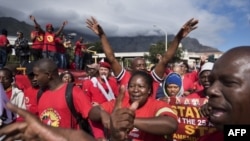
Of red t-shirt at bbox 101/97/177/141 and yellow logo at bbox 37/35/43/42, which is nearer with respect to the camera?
red t-shirt at bbox 101/97/177/141

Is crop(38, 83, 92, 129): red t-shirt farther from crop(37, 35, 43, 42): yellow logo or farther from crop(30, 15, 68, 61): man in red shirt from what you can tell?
crop(37, 35, 43, 42): yellow logo

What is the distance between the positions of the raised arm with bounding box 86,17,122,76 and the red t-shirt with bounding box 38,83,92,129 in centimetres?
113

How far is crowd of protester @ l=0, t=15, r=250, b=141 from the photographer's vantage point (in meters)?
1.72

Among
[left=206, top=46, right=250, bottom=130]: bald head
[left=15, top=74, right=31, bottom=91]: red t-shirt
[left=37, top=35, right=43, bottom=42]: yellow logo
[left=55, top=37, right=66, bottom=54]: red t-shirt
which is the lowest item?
[left=15, top=74, right=31, bottom=91]: red t-shirt

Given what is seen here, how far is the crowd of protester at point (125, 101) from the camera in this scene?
1.72m

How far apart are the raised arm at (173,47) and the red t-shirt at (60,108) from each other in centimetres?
144

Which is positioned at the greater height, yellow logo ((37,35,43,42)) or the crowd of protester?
yellow logo ((37,35,43,42))

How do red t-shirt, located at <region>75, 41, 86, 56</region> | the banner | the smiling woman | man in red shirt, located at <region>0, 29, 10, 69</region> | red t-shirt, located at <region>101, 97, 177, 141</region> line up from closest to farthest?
the smiling woman, red t-shirt, located at <region>101, 97, 177, 141</region>, the banner, man in red shirt, located at <region>0, 29, 10, 69</region>, red t-shirt, located at <region>75, 41, 86, 56</region>

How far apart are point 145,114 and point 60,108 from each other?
1.02m

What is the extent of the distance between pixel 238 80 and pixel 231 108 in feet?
0.47

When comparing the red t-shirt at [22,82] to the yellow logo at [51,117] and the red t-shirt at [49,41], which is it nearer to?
the yellow logo at [51,117]

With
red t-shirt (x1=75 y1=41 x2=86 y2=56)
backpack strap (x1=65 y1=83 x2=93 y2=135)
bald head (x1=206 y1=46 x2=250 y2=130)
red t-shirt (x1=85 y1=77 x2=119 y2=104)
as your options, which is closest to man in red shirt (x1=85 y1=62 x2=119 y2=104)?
red t-shirt (x1=85 y1=77 x2=119 y2=104)

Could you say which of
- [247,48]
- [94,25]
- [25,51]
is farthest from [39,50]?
[247,48]

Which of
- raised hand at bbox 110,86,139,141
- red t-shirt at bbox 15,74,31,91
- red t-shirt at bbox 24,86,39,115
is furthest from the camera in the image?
red t-shirt at bbox 15,74,31,91
